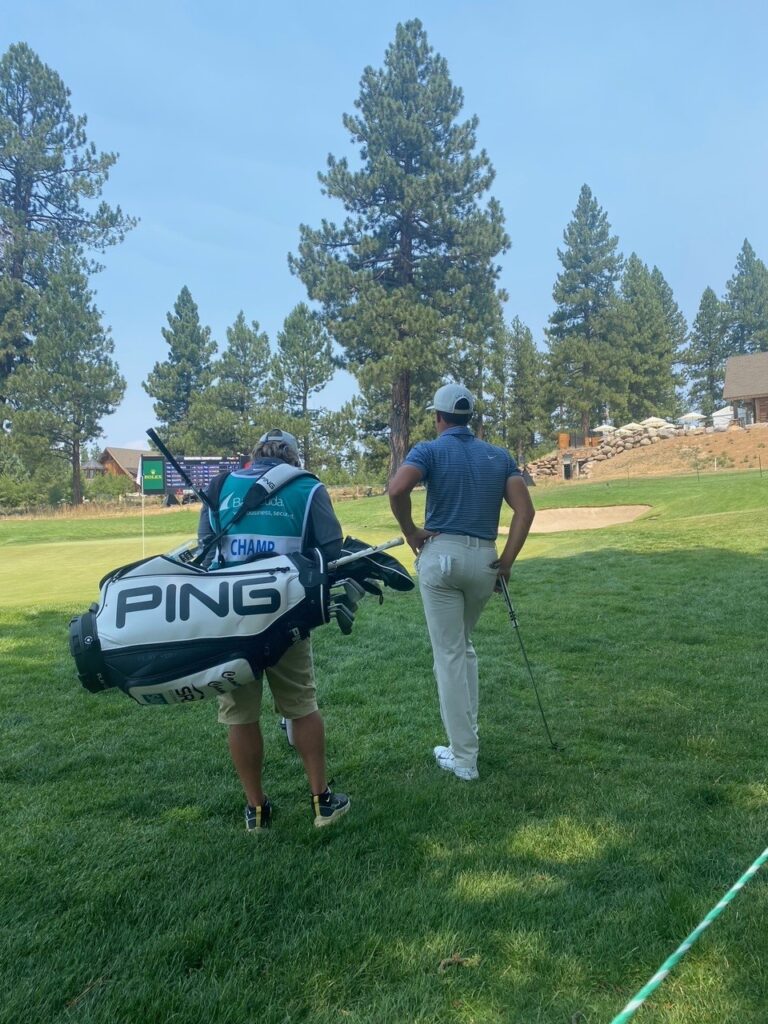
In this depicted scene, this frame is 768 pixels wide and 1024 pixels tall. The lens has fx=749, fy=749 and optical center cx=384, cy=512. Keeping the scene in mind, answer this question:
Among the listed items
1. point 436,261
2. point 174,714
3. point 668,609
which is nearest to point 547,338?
point 436,261

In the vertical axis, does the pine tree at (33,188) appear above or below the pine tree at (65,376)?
above

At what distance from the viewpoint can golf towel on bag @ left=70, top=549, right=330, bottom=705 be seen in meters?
2.69

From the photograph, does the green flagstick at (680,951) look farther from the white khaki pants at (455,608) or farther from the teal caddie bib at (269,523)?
the teal caddie bib at (269,523)

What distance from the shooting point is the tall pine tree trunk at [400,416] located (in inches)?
1420

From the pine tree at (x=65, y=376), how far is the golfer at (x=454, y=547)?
38.2 metres

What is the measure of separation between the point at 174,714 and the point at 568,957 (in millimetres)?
3300

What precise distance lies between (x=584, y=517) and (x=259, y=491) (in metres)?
20.2

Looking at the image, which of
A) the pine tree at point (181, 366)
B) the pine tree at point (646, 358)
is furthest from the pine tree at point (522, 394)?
the pine tree at point (181, 366)

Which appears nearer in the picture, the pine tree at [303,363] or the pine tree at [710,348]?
the pine tree at [303,363]

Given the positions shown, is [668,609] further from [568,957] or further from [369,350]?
[369,350]

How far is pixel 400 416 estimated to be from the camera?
120 feet

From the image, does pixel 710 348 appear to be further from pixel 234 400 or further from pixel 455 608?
pixel 455 608

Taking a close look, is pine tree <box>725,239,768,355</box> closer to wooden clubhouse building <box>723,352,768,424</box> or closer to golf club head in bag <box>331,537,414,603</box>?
wooden clubhouse building <box>723,352,768,424</box>

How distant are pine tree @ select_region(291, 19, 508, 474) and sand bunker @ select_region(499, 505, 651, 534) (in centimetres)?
1318
